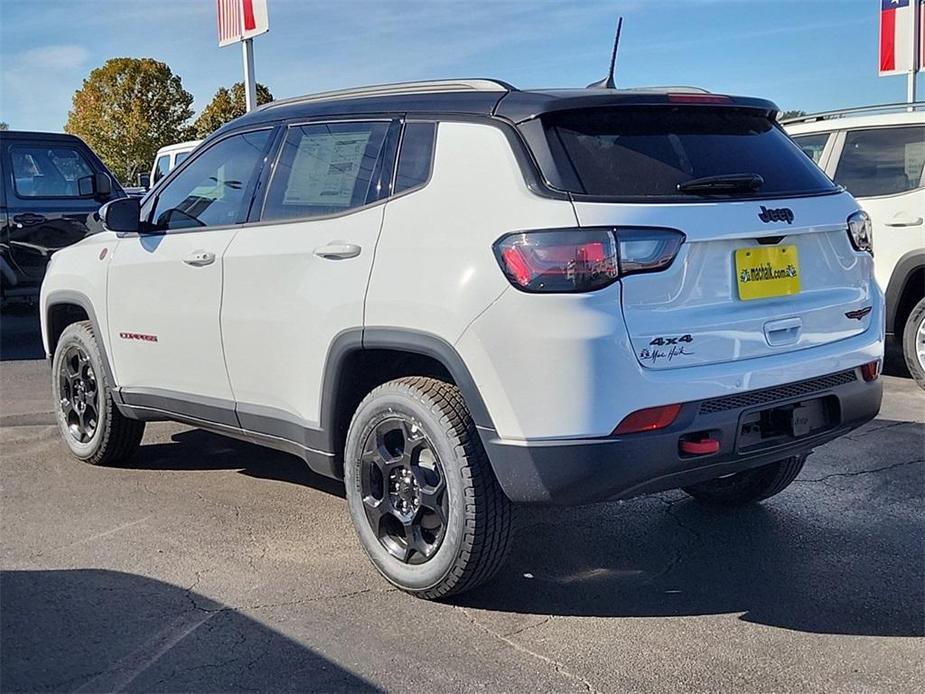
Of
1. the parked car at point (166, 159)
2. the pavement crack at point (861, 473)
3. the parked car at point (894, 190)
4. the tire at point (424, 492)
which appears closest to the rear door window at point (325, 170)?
the tire at point (424, 492)

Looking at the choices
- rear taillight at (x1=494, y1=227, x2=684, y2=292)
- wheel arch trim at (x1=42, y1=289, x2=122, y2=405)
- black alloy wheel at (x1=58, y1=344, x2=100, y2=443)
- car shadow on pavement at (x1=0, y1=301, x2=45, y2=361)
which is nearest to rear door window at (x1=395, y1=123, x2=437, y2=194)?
rear taillight at (x1=494, y1=227, x2=684, y2=292)

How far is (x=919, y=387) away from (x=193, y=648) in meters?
5.58

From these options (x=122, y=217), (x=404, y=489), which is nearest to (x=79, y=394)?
(x=122, y=217)

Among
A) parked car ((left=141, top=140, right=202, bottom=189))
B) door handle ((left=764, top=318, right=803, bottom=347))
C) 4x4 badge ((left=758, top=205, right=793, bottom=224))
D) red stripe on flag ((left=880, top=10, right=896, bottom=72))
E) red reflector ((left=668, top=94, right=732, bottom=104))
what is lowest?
door handle ((left=764, top=318, right=803, bottom=347))

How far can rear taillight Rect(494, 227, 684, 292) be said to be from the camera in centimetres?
301

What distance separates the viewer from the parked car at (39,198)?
9523 millimetres

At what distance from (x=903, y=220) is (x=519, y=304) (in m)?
5.02

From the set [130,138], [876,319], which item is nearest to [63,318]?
[876,319]

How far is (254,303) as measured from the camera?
4047mm

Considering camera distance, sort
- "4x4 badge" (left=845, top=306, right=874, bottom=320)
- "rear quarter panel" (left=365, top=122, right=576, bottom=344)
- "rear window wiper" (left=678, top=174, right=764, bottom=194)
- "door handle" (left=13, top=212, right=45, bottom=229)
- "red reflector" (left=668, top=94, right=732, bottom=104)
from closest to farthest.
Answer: "rear quarter panel" (left=365, top=122, right=576, bottom=344) → "rear window wiper" (left=678, top=174, right=764, bottom=194) → "red reflector" (left=668, top=94, right=732, bottom=104) → "4x4 badge" (left=845, top=306, right=874, bottom=320) → "door handle" (left=13, top=212, right=45, bottom=229)

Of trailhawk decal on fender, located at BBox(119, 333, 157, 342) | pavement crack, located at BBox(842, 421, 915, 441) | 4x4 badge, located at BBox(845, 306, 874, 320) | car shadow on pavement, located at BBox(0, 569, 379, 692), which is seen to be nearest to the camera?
car shadow on pavement, located at BBox(0, 569, 379, 692)

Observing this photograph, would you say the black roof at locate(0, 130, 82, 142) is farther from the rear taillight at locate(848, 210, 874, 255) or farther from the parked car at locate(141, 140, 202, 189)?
the rear taillight at locate(848, 210, 874, 255)

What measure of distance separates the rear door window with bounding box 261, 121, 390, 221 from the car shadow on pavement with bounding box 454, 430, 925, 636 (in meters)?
1.58

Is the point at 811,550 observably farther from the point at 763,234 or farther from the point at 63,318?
the point at 63,318
